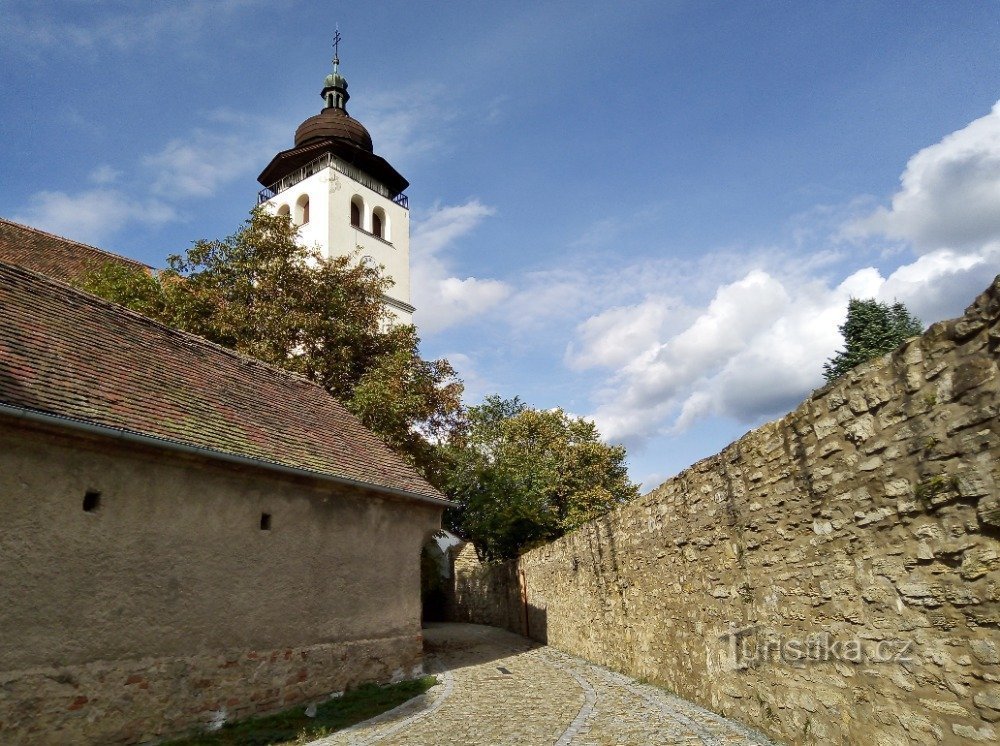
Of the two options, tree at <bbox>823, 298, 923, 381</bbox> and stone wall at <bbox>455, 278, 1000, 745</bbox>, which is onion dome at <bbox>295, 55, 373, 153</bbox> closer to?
tree at <bbox>823, 298, 923, 381</bbox>

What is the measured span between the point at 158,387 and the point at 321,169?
26665mm

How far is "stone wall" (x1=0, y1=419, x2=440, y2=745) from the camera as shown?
6.04m

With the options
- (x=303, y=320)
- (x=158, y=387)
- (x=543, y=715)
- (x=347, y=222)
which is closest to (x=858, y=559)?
(x=543, y=715)

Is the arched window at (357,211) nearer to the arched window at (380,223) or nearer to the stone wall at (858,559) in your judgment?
the arched window at (380,223)

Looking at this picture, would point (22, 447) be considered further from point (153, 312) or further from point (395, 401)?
point (153, 312)

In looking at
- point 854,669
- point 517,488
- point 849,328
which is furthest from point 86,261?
point 849,328

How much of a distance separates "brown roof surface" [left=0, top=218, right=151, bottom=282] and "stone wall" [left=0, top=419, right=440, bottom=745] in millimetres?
13037

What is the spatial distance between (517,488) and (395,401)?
25.1 ft

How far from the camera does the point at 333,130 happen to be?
34.2 meters

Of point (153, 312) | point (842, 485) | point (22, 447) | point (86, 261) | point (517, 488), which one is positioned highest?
point (86, 261)

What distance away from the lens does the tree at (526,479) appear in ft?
69.8

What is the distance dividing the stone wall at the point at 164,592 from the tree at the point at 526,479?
9.46 m

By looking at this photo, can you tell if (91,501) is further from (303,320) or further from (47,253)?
(47,253)

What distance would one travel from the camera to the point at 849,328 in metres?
26.2
